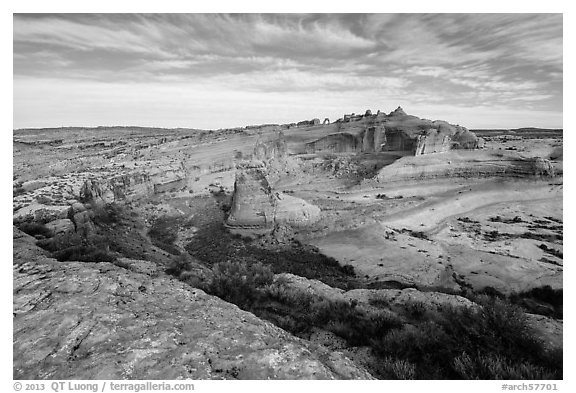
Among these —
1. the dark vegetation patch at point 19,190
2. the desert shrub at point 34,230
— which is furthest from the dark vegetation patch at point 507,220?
the dark vegetation patch at point 19,190

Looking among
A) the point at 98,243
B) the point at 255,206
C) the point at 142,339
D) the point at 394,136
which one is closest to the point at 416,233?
the point at 255,206

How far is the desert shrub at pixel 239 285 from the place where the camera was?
503 cm

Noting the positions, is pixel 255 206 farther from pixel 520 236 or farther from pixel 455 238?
pixel 520 236

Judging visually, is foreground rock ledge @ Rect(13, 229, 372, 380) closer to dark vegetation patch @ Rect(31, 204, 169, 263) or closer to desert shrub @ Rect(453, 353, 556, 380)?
desert shrub @ Rect(453, 353, 556, 380)

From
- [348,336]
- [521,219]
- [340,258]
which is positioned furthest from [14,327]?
[521,219]

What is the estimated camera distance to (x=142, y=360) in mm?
3057

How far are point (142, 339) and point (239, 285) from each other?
2230 millimetres

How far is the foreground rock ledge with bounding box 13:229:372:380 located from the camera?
3.05 m

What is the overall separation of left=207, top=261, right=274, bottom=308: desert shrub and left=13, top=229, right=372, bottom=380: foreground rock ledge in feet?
2.53

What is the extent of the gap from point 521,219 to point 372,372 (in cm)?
2416

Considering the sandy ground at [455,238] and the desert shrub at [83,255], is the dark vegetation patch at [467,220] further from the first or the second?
the desert shrub at [83,255]

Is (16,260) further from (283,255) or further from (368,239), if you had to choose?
(368,239)

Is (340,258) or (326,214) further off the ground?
(326,214)

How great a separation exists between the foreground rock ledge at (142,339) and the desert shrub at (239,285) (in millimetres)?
770
